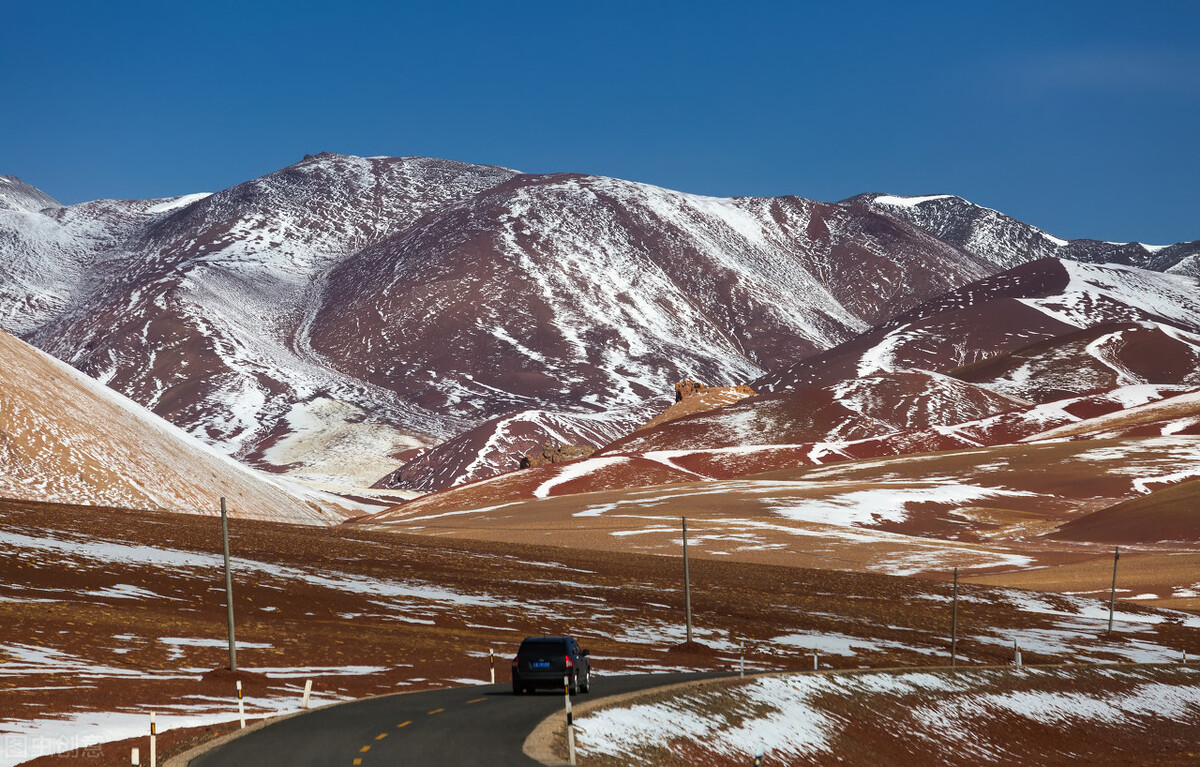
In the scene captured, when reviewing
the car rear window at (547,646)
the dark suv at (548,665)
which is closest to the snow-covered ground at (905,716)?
the dark suv at (548,665)

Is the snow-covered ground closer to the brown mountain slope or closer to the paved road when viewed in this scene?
the paved road

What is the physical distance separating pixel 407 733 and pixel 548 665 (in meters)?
8.01

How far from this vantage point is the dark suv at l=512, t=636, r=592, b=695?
127 feet

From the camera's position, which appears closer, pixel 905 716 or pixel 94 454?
pixel 905 716

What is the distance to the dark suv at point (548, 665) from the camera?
38.8 metres

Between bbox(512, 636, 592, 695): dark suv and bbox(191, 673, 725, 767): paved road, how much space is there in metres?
0.50

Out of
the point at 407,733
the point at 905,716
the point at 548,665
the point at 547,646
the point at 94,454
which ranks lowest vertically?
the point at 905,716

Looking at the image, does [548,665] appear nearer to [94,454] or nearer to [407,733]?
[407,733]

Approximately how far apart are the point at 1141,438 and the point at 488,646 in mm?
136468

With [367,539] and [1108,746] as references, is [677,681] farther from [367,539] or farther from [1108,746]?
[367,539]

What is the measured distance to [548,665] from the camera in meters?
38.8

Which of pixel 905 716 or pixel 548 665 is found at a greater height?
pixel 548 665

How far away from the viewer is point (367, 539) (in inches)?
4402

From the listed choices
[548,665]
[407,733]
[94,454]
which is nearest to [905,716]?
[548,665]
